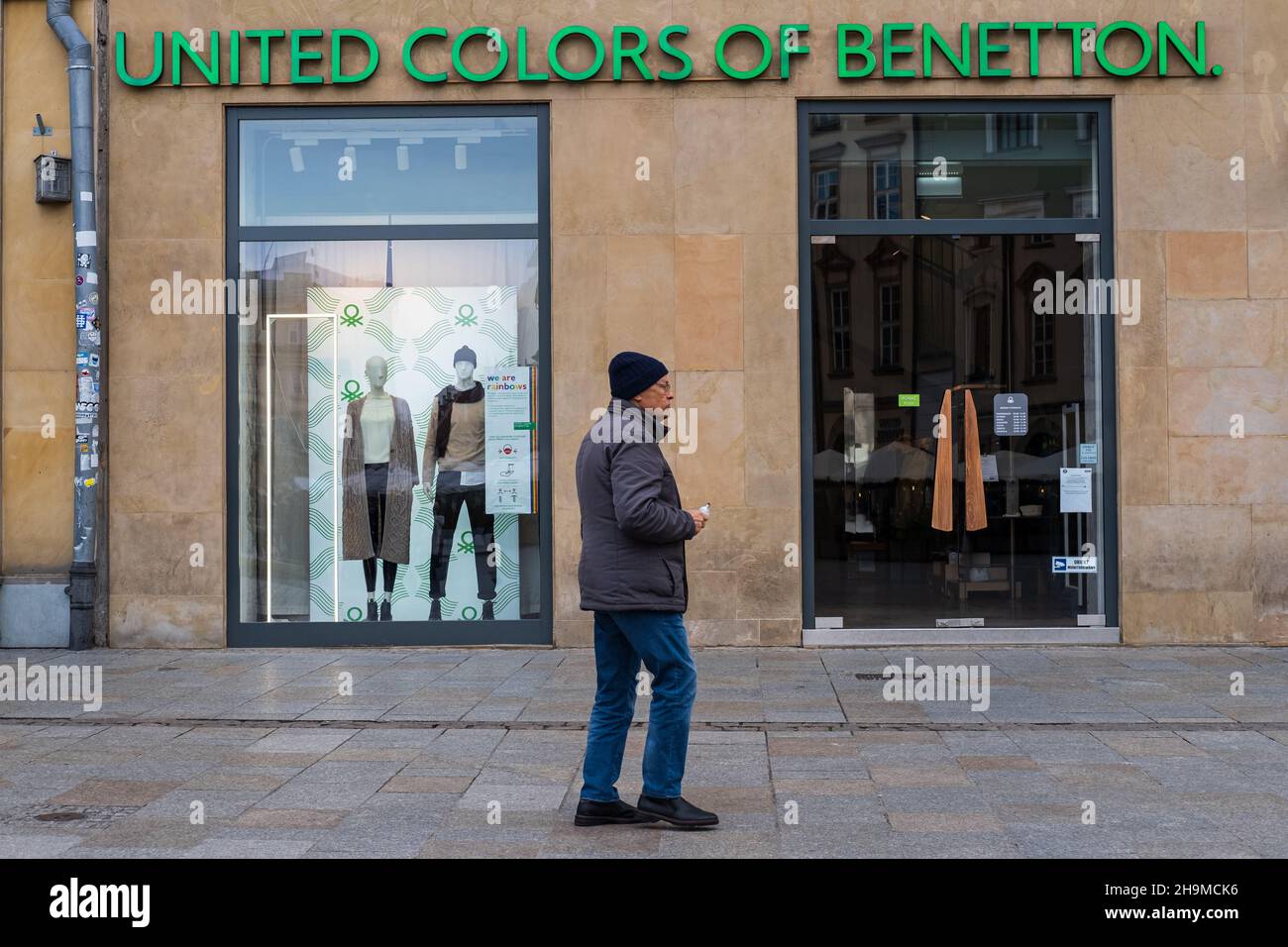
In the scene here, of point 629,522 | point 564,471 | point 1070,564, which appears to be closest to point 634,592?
point 629,522

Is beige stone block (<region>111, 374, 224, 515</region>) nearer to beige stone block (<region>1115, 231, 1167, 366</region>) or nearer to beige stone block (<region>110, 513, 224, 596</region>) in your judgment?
beige stone block (<region>110, 513, 224, 596</region>)

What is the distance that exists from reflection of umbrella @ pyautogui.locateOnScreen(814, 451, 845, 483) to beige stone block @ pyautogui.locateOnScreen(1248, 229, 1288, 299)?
3.50 m

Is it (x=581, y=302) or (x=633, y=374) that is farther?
(x=581, y=302)

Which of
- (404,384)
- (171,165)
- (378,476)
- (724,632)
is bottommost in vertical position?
(724,632)

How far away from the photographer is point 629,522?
5527 mm

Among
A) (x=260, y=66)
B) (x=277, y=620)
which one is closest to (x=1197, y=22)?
(x=260, y=66)

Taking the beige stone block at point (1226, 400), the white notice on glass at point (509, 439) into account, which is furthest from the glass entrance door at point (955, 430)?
the white notice on glass at point (509, 439)

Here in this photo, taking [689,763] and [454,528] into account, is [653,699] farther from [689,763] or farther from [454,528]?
[454,528]

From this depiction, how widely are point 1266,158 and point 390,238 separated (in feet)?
23.3

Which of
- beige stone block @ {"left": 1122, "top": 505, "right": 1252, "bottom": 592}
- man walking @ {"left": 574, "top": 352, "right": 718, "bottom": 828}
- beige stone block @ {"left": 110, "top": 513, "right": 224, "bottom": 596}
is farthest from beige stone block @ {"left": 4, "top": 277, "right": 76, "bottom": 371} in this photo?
beige stone block @ {"left": 1122, "top": 505, "right": 1252, "bottom": 592}

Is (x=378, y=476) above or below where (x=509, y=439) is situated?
below

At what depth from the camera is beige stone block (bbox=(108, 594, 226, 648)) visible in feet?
37.5

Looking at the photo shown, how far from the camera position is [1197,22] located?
11195 millimetres

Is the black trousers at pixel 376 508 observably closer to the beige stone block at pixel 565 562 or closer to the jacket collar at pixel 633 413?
the beige stone block at pixel 565 562
